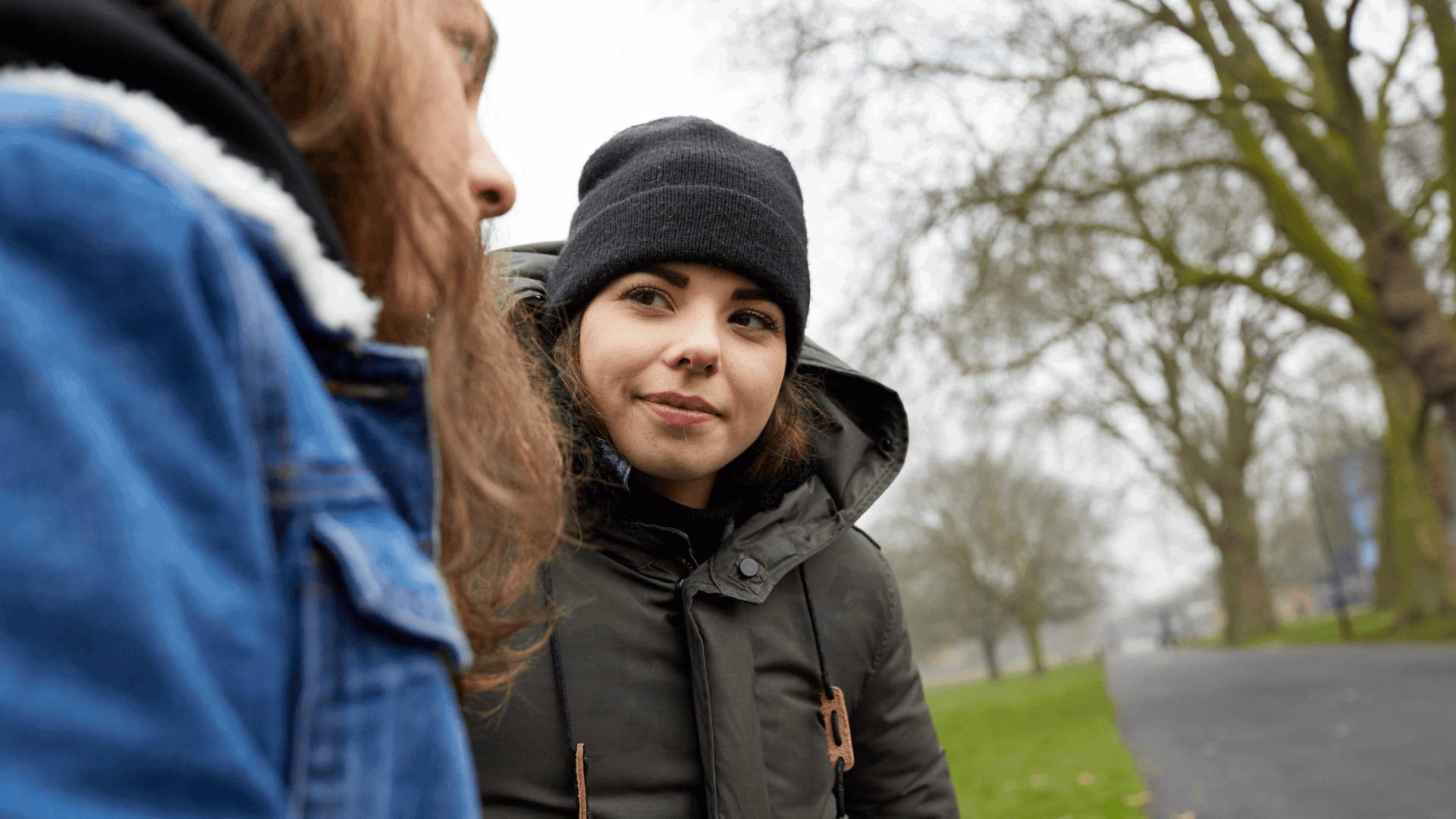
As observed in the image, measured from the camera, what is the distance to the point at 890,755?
218 cm

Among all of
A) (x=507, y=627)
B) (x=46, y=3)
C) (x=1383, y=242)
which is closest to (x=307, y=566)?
(x=46, y=3)

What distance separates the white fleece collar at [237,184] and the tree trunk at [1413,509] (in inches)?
727

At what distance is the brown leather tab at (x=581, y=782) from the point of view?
1.55 metres

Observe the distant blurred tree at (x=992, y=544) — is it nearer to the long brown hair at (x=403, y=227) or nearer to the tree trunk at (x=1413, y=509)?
the tree trunk at (x=1413, y=509)

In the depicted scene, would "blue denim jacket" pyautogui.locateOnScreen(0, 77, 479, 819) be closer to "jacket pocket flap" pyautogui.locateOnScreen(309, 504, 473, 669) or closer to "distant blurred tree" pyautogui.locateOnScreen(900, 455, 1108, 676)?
"jacket pocket flap" pyautogui.locateOnScreen(309, 504, 473, 669)

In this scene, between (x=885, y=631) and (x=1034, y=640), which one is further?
(x=1034, y=640)

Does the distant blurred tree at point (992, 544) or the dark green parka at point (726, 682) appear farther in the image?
the distant blurred tree at point (992, 544)

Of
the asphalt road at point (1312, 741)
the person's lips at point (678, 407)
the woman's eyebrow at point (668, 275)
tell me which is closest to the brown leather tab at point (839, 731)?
the person's lips at point (678, 407)

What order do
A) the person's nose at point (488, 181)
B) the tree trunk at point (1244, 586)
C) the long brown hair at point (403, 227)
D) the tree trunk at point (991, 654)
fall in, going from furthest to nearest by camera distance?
the tree trunk at point (991, 654), the tree trunk at point (1244, 586), the person's nose at point (488, 181), the long brown hair at point (403, 227)

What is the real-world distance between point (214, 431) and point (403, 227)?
32 cm

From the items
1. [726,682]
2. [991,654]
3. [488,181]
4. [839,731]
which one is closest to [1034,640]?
[991,654]

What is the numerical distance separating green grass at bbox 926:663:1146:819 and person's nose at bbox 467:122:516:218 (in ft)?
22.8

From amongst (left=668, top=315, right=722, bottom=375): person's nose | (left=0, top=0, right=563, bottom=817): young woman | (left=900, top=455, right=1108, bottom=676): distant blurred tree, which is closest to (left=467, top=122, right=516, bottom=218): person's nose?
(left=0, top=0, right=563, bottom=817): young woman

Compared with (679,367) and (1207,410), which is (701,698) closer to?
(679,367)
